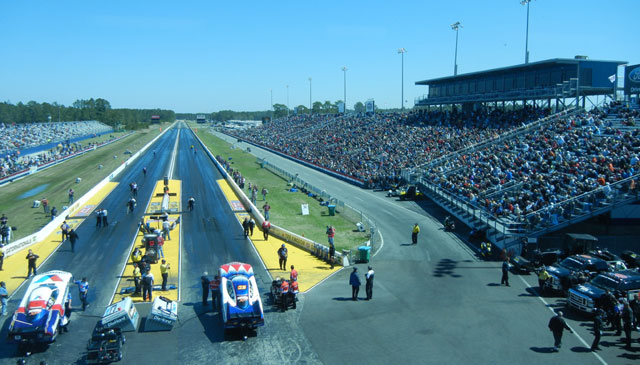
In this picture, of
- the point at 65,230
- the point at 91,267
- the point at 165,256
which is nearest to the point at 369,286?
the point at 165,256

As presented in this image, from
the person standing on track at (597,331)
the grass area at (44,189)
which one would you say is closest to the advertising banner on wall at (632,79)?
the person standing on track at (597,331)

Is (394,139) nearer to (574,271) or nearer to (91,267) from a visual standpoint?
(574,271)

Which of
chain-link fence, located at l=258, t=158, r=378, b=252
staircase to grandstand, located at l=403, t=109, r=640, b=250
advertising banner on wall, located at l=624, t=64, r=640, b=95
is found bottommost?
chain-link fence, located at l=258, t=158, r=378, b=252

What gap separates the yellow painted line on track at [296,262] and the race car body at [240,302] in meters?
4.60

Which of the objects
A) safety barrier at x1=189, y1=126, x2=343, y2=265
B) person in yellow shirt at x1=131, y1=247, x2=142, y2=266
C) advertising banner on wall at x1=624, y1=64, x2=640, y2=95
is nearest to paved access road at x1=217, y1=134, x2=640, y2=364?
safety barrier at x1=189, y1=126, x2=343, y2=265

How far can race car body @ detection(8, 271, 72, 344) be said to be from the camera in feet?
47.4

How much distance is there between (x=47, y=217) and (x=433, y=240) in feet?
97.2

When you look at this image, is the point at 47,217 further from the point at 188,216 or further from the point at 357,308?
the point at 357,308

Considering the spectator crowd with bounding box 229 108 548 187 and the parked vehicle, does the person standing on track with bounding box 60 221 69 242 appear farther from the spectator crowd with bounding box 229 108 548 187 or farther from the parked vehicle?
the spectator crowd with bounding box 229 108 548 187

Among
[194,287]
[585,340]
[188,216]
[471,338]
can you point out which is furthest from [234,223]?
[585,340]

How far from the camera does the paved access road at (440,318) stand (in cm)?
1429

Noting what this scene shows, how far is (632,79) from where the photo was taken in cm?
4084

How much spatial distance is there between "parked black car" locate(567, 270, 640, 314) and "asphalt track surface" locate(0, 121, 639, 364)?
0.63 metres

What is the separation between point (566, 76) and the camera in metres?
46.0
